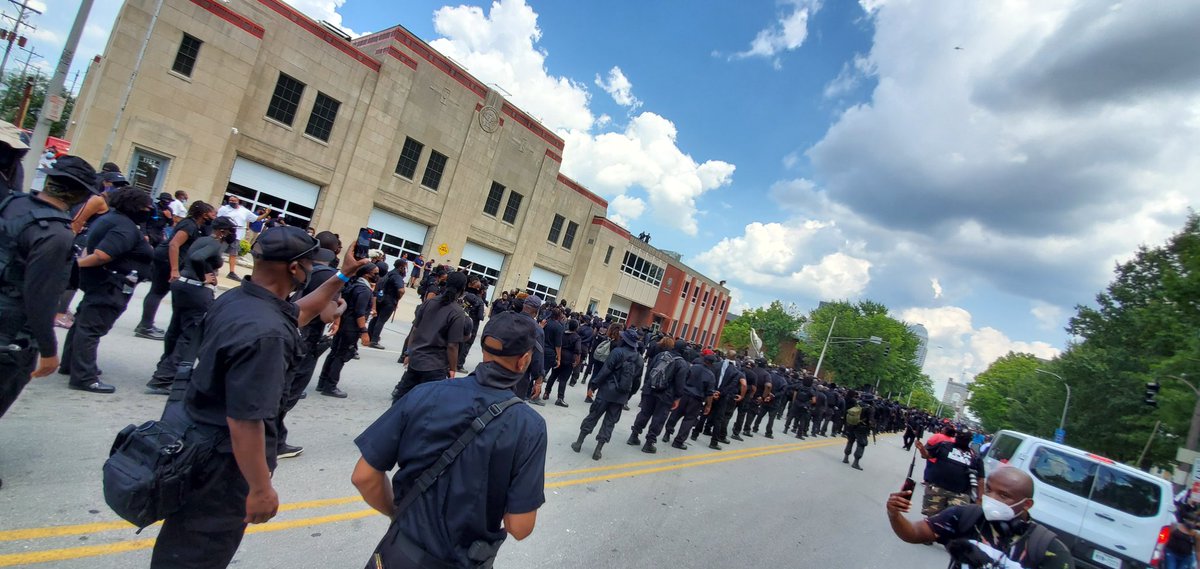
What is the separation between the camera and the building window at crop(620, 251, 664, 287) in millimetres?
43219

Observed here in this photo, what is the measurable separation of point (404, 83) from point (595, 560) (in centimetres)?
2409

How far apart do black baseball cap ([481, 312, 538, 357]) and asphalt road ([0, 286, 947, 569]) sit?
241 cm

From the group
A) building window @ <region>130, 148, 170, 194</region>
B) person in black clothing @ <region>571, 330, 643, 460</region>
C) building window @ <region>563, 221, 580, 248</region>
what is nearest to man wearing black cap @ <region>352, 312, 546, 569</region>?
person in black clothing @ <region>571, 330, 643, 460</region>

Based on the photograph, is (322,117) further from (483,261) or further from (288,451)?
(288,451)

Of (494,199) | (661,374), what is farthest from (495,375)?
(494,199)

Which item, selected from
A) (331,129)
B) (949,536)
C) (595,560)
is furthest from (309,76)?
(949,536)

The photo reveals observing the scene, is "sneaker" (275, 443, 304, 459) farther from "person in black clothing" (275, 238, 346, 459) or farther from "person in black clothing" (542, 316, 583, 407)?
"person in black clothing" (542, 316, 583, 407)

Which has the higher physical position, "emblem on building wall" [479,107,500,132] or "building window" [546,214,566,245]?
"emblem on building wall" [479,107,500,132]

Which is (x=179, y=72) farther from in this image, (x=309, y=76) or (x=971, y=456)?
(x=971, y=456)

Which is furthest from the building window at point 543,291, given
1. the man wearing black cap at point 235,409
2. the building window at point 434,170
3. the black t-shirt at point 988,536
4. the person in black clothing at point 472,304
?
the man wearing black cap at point 235,409

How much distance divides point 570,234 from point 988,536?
111 ft

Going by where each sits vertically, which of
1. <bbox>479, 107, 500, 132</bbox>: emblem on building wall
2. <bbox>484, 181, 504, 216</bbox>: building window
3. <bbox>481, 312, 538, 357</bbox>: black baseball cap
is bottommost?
<bbox>481, 312, 538, 357</bbox>: black baseball cap

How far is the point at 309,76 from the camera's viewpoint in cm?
2123

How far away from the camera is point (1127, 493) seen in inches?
283
